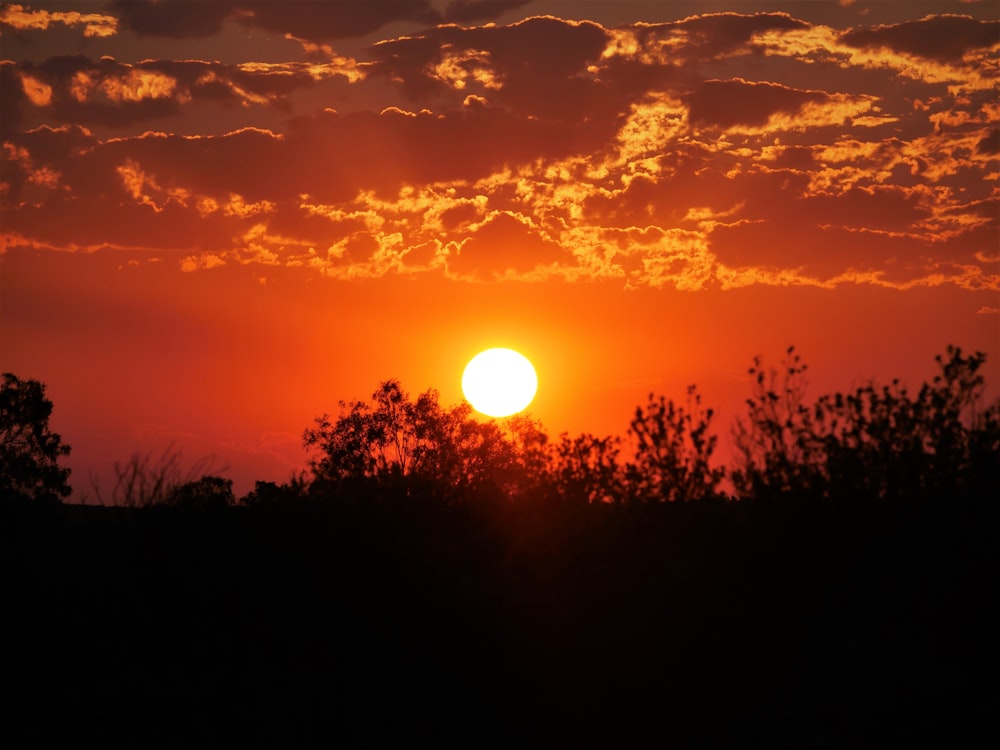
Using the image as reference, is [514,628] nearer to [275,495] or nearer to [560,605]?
[560,605]

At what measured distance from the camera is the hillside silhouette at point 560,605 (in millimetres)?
8945

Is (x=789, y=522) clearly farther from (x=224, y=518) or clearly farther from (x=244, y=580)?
(x=224, y=518)

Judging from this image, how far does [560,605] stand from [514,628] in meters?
0.59

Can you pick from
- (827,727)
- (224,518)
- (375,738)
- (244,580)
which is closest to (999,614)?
(827,727)

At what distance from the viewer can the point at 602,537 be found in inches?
470

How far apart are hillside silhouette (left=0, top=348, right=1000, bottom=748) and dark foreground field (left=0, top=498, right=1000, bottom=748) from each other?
1.1 inches

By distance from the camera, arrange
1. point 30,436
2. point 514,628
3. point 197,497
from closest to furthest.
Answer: point 514,628 < point 197,497 < point 30,436

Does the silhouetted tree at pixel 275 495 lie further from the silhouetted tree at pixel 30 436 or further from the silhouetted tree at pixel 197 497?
the silhouetted tree at pixel 30 436

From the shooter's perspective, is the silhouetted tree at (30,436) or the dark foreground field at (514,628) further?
the silhouetted tree at (30,436)

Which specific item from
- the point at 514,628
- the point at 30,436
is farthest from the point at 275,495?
the point at 30,436

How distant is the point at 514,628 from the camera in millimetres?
10422

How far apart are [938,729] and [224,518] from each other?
27.5 feet

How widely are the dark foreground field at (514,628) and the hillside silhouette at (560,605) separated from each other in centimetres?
3

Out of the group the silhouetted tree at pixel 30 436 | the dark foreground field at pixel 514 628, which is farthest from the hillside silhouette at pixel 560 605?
the silhouetted tree at pixel 30 436
